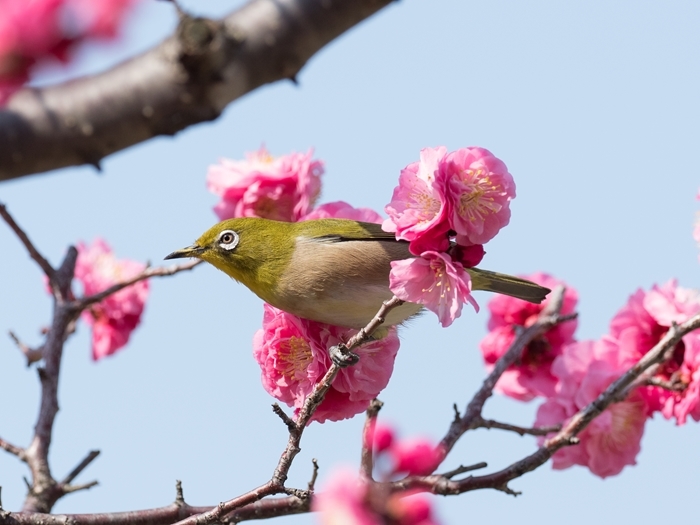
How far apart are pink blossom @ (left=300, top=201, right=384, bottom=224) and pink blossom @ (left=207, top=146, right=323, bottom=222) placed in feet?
1.47

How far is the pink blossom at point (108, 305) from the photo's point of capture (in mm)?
6285

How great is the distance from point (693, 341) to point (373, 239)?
1.91 metres

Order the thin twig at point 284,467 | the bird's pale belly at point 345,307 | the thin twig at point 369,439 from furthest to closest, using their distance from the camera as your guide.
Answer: the bird's pale belly at point 345,307 < the thin twig at point 369,439 < the thin twig at point 284,467

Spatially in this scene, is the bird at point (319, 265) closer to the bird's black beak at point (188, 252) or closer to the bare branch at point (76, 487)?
the bird's black beak at point (188, 252)

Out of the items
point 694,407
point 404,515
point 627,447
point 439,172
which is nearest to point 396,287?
point 439,172

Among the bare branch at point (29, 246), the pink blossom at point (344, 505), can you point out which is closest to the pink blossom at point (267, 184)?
the bare branch at point (29, 246)

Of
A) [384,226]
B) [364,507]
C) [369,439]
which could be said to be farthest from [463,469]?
[364,507]

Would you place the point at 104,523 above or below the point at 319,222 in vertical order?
below

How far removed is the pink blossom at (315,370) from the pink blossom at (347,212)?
0.92 meters

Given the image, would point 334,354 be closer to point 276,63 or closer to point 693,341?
point 276,63

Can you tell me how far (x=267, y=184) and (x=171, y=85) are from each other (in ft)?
11.8

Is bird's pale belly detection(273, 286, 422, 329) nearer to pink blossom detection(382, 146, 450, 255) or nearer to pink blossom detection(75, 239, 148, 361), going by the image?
pink blossom detection(382, 146, 450, 255)

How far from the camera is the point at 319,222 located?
16.5 ft

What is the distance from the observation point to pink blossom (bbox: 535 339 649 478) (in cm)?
499
